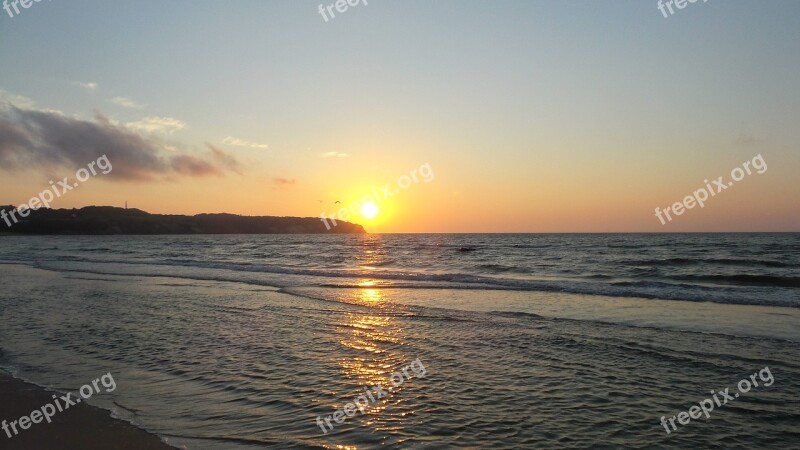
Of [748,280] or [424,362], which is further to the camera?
[748,280]

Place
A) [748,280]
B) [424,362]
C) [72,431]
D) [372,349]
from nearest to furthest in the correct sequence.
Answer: [72,431] < [424,362] < [372,349] < [748,280]

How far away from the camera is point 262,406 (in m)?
Answer: 8.38

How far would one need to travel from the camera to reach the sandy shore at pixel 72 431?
22.4ft

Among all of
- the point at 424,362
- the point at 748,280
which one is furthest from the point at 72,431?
the point at 748,280

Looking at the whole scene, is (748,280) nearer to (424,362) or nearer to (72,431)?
(424,362)

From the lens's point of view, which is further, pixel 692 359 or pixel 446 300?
pixel 446 300

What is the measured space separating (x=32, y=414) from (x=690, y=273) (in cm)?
4095

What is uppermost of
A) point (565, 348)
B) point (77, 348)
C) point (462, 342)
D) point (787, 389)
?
point (77, 348)

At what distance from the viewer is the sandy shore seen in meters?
6.84

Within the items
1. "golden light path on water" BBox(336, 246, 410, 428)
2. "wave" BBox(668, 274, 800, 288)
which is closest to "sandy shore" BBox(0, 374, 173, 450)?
"golden light path on water" BBox(336, 246, 410, 428)

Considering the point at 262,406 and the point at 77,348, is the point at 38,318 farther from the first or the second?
the point at 262,406

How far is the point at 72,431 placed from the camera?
7.32 metres

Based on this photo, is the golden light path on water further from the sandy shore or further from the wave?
the wave

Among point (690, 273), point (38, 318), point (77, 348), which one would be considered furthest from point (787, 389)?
point (690, 273)
